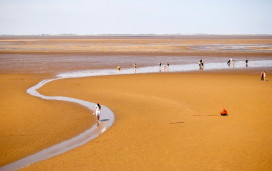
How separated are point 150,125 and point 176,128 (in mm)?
1700

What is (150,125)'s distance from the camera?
19.5m

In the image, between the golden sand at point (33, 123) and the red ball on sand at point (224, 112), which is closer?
the golden sand at point (33, 123)

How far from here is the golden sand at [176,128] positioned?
14.0 metres

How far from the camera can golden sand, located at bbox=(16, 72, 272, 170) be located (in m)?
14.0

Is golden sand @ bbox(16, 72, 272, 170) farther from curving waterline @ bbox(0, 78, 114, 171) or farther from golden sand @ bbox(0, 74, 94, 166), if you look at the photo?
golden sand @ bbox(0, 74, 94, 166)

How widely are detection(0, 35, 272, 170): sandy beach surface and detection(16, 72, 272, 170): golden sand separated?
43 mm

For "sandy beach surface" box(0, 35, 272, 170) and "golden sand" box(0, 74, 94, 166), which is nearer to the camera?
"sandy beach surface" box(0, 35, 272, 170)

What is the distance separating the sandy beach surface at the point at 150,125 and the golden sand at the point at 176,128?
0.04 meters

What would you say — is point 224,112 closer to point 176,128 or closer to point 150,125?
point 176,128

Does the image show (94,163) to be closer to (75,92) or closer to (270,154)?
(270,154)

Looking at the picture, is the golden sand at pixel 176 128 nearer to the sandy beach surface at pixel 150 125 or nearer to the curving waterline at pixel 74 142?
the sandy beach surface at pixel 150 125

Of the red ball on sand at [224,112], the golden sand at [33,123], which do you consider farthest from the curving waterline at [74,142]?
the red ball on sand at [224,112]

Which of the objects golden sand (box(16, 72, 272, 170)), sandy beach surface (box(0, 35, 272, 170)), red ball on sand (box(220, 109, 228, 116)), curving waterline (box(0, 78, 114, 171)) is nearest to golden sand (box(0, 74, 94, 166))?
sandy beach surface (box(0, 35, 272, 170))

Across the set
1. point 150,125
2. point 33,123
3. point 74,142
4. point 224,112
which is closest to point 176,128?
point 150,125
